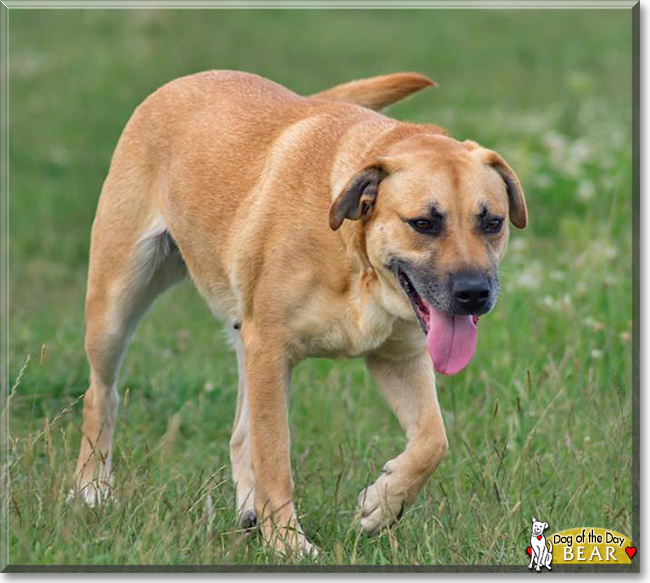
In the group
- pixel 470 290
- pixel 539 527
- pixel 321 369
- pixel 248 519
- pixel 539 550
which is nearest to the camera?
pixel 470 290

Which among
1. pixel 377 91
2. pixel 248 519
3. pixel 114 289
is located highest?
pixel 377 91

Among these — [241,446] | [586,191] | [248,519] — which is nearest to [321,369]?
[241,446]

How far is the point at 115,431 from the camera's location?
596 cm

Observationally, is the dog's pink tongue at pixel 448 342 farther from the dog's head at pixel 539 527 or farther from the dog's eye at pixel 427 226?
the dog's head at pixel 539 527

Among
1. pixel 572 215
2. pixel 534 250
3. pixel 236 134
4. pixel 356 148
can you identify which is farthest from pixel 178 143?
pixel 572 215

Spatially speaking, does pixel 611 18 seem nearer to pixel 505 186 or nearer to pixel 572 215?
pixel 572 215

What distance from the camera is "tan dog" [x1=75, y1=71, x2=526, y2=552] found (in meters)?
4.35

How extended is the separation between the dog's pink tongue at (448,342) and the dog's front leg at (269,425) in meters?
0.63

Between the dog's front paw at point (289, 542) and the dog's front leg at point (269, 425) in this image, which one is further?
the dog's front leg at point (269, 425)

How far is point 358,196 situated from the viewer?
14.5 feet

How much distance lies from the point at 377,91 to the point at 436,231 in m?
1.55

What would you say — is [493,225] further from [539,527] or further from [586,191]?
[586,191]

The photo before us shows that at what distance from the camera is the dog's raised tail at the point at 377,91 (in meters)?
5.57

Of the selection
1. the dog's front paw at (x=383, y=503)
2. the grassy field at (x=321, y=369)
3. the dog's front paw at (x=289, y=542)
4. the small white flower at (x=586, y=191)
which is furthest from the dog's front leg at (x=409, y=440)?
the small white flower at (x=586, y=191)
